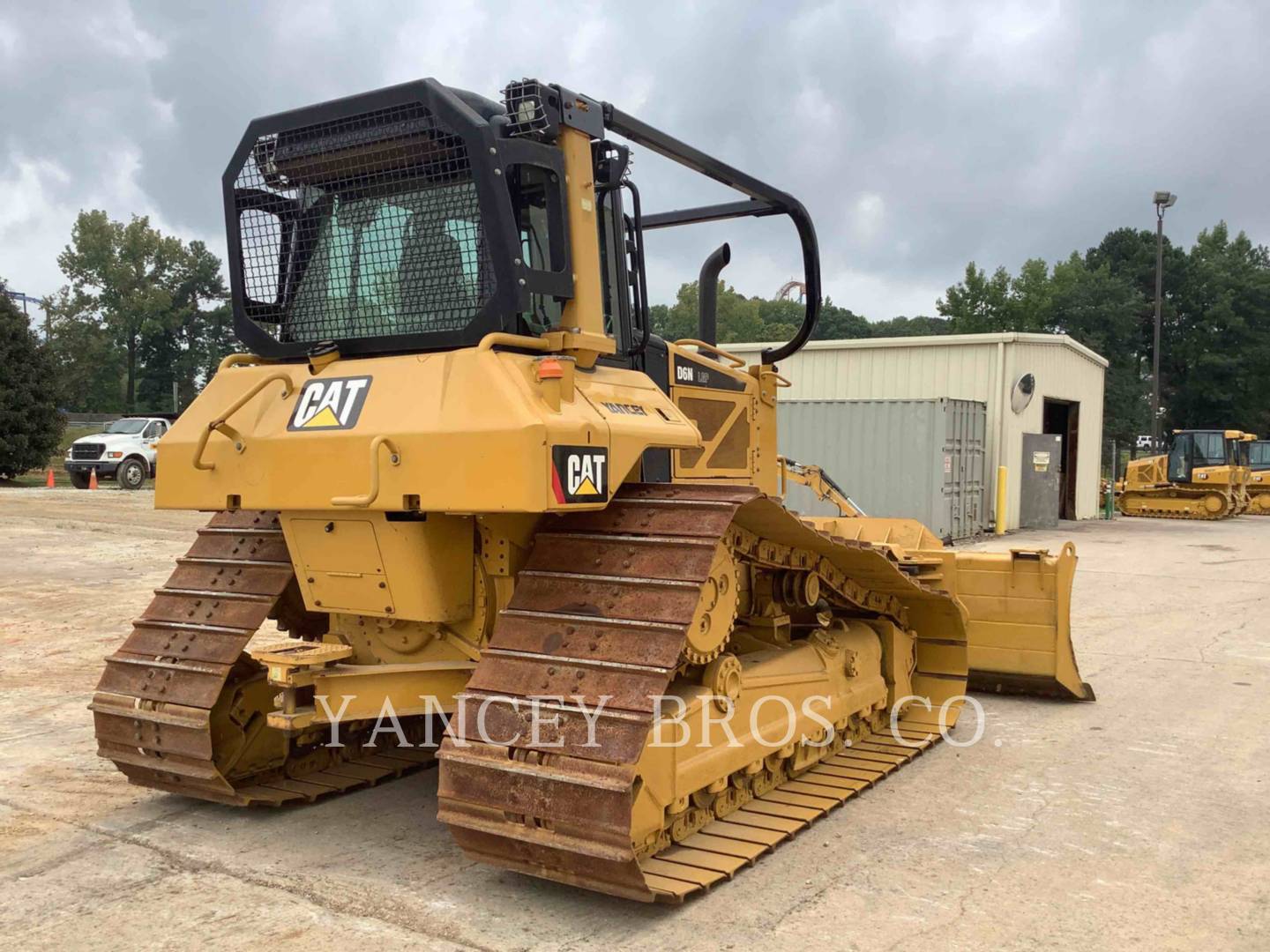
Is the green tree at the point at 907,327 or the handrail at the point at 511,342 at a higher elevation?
the green tree at the point at 907,327

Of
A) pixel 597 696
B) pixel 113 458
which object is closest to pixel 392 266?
pixel 597 696

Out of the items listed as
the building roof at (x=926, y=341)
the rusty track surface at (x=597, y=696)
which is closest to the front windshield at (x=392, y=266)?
the rusty track surface at (x=597, y=696)

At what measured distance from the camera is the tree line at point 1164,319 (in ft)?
180

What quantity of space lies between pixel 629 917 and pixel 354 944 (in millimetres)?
923

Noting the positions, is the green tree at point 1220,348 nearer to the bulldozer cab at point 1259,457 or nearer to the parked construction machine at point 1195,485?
the bulldozer cab at point 1259,457

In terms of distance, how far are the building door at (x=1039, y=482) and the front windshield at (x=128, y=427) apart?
21.6 m

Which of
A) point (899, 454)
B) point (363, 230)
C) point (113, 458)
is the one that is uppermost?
point (363, 230)

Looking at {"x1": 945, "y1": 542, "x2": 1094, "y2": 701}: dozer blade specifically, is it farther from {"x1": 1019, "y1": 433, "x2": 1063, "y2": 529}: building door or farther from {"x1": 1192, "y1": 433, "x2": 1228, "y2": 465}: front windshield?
{"x1": 1192, "y1": 433, "x2": 1228, "y2": 465}: front windshield

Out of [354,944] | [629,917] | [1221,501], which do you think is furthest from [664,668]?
[1221,501]

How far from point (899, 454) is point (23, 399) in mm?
24368

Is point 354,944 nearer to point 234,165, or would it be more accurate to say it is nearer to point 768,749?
point 768,749

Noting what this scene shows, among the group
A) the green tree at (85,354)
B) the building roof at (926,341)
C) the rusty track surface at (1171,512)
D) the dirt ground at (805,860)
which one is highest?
the green tree at (85,354)

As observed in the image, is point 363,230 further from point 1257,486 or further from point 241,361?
point 1257,486

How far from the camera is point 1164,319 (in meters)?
59.2
